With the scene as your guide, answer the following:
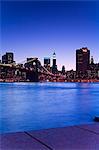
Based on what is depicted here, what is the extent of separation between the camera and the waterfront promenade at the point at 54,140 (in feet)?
7.96

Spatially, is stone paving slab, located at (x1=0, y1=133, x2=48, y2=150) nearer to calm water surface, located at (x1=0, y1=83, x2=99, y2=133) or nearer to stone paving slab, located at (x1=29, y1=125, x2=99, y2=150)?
stone paving slab, located at (x1=29, y1=125, x2=99, y2=150)

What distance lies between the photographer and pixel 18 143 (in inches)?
98.4

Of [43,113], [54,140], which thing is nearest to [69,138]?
[54,140]

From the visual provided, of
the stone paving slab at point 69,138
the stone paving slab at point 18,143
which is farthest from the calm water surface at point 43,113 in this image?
the stone paving slab at point 18,143

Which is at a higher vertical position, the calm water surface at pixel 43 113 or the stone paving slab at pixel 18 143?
the stone paving slab at pixel 18 143

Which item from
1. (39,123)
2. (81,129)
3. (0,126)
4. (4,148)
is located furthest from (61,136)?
(39,123)

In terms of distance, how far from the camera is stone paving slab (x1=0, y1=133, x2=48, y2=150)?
239 centimetres

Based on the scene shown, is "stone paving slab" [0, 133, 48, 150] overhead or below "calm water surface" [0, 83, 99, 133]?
overhead

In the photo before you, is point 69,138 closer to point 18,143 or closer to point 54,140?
point 54,140

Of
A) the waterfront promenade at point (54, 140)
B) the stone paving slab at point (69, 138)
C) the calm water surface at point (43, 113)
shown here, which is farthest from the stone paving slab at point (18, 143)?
the calm water surface at point (43, 113)

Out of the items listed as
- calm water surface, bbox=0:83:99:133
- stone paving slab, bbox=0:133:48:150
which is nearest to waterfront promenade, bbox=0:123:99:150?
stone paving slab, bbox=0:133:48:150

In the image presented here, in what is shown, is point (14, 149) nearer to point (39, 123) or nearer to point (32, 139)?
point (32, 139)

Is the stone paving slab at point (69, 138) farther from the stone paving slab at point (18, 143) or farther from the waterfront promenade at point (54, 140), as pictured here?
the stone paving slab at point (18, 143)

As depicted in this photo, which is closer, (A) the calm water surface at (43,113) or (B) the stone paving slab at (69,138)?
(B) the stone paving slab at (69,138)
